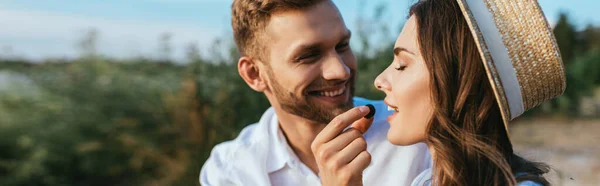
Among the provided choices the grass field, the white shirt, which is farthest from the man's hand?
the grass field

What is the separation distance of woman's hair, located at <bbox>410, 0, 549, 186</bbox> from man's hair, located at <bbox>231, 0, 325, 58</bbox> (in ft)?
3.16

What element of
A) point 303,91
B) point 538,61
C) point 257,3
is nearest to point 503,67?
point 538,61

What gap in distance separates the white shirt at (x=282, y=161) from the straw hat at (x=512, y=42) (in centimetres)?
118

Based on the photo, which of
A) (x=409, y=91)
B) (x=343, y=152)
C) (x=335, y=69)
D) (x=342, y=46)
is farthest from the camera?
(x=342, y=46)

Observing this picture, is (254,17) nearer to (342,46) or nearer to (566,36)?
(342,46)

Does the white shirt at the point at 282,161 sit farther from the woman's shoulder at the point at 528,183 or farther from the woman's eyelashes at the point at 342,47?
the woman's shoulder at the point at 528,183

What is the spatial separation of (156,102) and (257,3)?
3.66 m

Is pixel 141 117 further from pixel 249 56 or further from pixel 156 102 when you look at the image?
pixel 249 56

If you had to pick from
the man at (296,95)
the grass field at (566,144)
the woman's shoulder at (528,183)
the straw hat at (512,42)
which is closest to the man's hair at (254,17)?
the man at (296,95)

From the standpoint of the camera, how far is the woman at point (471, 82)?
5.31 ft

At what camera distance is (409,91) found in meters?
1.87

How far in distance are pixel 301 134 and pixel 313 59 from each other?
19.8 inches

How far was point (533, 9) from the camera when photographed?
1.62m

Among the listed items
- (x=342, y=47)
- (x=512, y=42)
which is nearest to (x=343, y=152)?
(x=512, y=42)
